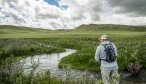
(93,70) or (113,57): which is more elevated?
(113,57)

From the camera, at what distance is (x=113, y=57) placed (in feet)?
40.0

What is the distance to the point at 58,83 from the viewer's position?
17094 millimetres

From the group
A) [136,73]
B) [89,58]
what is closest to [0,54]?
[89,58]

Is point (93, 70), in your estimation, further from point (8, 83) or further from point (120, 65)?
point (8, 83)

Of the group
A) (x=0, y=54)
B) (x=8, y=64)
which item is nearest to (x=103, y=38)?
(x=8, y=64)

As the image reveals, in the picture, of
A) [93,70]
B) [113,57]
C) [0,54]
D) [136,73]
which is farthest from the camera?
[0,54]

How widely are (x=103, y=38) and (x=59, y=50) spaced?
4287 cm

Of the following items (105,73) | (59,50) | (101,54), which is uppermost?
(101,54)

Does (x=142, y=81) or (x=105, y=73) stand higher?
(x=105, y=73)

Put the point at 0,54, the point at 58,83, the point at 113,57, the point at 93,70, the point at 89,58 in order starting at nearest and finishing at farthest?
1. the point at 113,57
2. the point at 58,83
3. the point at 93,70
4. the point at 89,58
5. the point at 0,54

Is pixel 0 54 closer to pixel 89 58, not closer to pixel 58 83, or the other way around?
pixel 89 58

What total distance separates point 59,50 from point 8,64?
138 feet

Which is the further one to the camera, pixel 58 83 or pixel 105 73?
pixel 58 83

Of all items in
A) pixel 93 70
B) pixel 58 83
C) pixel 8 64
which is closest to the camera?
pixel 8 64
